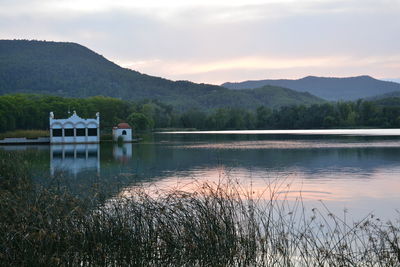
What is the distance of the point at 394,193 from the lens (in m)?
18.9

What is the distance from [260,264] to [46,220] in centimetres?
316

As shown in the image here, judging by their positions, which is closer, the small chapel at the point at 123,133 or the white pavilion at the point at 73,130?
the white pavilion at the point at 73,130

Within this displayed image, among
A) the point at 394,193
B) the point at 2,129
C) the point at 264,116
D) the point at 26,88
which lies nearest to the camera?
the point at 394,193

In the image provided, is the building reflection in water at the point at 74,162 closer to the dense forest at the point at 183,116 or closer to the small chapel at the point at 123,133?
the small chapel at the point at 123,133

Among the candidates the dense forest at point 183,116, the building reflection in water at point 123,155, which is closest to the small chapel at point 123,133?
the building reflection in water at point 123,155

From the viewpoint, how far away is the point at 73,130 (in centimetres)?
6481

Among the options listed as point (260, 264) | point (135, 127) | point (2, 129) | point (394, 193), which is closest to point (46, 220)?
point (260, 264)

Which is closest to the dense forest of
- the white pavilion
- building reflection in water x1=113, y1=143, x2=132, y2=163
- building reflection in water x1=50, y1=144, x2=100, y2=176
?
the white pavilion

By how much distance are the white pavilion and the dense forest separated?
18389 mm

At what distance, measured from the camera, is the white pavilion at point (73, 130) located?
63875 mm

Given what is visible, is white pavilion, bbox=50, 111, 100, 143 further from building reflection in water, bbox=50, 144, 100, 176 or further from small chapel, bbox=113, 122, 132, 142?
building reflection in water, bbox=50, 144, 100, 176

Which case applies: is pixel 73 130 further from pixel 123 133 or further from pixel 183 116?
pixel 183 116

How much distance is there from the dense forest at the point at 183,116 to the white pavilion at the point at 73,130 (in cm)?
1839

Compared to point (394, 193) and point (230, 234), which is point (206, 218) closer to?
point (230, 234)
